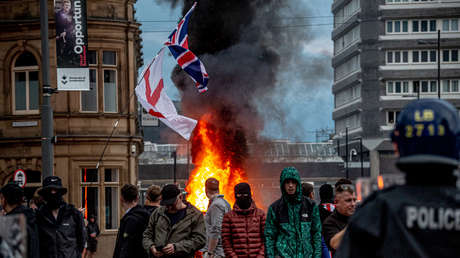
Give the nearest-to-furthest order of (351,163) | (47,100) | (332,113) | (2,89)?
(47,100), (2,89), (351,163), (332,113)

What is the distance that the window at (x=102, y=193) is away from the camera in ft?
83.3

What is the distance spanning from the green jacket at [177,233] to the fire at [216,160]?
1485 cm

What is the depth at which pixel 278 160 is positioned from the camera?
66.6 m

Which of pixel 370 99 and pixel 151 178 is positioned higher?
pixel 370 99

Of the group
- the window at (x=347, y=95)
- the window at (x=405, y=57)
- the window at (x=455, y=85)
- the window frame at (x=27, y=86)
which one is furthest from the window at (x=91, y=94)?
the window at (x=455, y=85)

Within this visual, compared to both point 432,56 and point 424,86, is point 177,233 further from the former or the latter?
point 432,56

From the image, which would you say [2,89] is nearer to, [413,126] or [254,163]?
[254,163]

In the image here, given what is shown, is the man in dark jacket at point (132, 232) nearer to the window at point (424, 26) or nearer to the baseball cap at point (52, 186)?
the baseball cap at point (52, 186)

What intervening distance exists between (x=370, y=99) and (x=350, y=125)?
268 inches

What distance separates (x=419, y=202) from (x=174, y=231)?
6632 mm

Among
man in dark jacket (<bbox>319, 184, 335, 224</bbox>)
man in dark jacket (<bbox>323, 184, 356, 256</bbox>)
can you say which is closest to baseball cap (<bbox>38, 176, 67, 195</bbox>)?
man in dark jacket (<bbox>319, 184, 335, 224</bbox>)

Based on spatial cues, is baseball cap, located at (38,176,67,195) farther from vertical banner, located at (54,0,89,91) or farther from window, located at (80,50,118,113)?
window, located at (80,50,118,113)

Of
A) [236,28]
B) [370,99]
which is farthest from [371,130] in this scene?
[236,28]

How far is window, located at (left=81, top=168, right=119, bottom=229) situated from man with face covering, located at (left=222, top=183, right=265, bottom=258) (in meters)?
16.5
